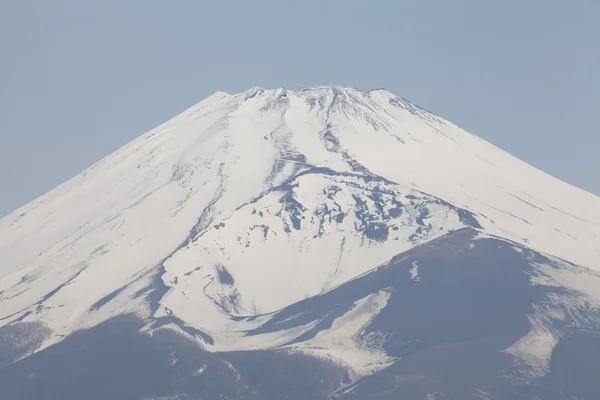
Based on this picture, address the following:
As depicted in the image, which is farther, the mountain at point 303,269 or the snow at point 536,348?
the mountain at point 303,269

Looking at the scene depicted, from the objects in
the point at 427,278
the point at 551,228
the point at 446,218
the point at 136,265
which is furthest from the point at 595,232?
the point at 136,265

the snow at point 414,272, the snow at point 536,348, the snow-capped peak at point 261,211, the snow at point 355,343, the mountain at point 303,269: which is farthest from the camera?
the snow-capped peak at point 261,211

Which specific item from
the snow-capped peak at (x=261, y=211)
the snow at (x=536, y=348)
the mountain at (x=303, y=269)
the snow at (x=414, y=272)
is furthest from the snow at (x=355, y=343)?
the snow at (x=536, y=348)

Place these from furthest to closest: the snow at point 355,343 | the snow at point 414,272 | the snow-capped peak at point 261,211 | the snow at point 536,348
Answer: the snow-capped peak at point 261,211, the snow at point 414,272, the snow at point 355,343, the snow at point 536,348

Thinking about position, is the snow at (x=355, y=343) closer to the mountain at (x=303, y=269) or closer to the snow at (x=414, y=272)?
the mountain at (x=303, y=269)

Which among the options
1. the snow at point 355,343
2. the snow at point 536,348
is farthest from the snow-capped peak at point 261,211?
the snow at point 536,348

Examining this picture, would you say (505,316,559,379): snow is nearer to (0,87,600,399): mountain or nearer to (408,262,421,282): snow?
(0,87,600,399): mountain

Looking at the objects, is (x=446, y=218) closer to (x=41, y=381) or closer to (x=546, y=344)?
(x=546, y=344)

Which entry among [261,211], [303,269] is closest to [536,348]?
[303,269]

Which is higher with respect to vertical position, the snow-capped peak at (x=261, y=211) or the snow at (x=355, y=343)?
the snow-capped peak at (x=261, y=211)
